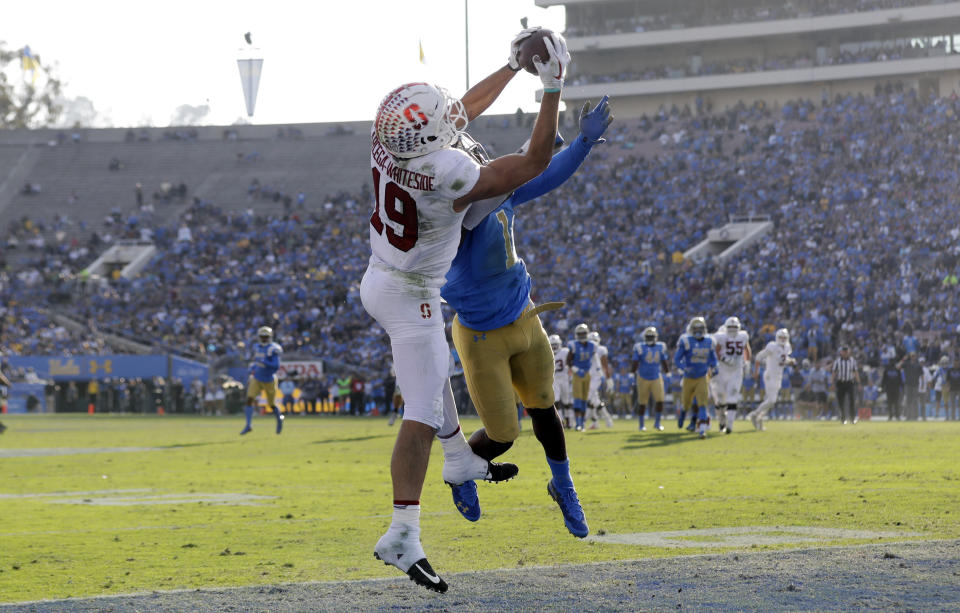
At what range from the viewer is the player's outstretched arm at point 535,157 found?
5.98 m

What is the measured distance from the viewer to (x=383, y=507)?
38.1 ft

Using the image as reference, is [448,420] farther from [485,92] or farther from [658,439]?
[658,439]

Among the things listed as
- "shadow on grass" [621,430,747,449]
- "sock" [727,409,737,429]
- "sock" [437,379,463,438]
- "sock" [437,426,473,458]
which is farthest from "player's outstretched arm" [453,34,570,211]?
"sock" [727,409,737,429]

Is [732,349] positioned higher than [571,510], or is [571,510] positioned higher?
[732,349]

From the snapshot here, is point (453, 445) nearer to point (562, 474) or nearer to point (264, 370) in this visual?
point (562, 474)

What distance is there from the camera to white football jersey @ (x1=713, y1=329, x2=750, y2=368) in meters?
24.8

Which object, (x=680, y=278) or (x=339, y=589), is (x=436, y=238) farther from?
(x=680, y=278)

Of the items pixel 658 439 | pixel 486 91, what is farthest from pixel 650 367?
pixel 486 91

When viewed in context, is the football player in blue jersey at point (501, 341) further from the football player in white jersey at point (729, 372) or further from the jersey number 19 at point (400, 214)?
the football player in white jersey at point (729, 372)

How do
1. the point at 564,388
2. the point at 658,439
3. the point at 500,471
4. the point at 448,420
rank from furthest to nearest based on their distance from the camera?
the point at 564,388 → the point at 658,439 → the point at 500,471 → the point at 448,420

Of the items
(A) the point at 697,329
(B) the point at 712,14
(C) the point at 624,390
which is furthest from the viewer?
(B) the point at 712,14

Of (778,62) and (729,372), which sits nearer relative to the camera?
(729,372)

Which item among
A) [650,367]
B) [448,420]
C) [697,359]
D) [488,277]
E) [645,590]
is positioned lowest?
[645,590]

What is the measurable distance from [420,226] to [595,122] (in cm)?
99
